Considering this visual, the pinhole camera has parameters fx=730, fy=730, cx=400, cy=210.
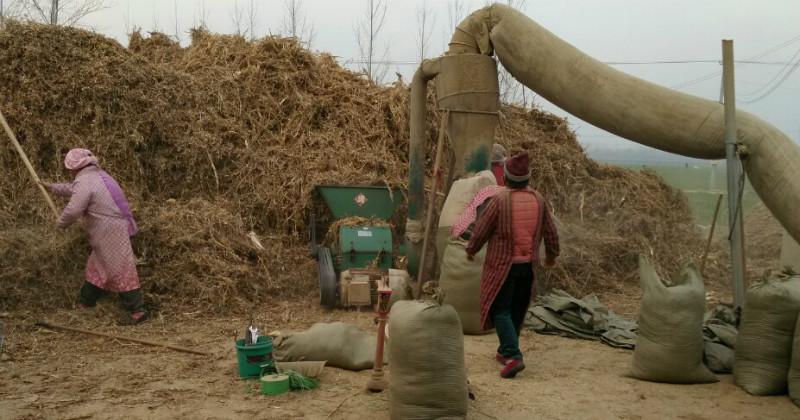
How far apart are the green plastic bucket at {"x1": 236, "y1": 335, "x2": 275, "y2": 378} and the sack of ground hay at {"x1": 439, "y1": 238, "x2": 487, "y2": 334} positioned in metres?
1.81

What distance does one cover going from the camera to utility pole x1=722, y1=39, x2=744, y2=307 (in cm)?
528

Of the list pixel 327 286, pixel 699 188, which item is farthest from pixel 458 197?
pixel 699 188

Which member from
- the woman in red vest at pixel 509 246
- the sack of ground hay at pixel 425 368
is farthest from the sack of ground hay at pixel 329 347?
the sack of ground hay at pixel 425 368

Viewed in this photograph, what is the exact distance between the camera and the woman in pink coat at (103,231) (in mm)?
6359

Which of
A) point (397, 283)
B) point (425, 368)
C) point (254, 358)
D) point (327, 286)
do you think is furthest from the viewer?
point (327, 286)

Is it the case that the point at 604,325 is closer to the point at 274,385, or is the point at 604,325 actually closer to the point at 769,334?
the point at 769,334

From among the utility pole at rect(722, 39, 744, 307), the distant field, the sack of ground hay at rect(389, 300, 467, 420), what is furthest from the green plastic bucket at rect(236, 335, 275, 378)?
the distant field

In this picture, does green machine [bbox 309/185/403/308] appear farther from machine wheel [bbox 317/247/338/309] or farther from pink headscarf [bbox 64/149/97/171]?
pink headscarf [bbox 64/149/97/171]

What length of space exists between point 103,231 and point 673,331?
472 centimetres

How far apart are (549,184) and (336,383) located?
6.15 m

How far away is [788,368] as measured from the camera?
15.4ft

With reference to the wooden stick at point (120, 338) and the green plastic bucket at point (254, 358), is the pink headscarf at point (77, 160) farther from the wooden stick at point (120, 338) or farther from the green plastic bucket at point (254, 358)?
the green plastic bucket at point (254, 358)

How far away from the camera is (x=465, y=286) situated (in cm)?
619

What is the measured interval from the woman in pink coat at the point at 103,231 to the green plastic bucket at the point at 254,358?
201 cm
